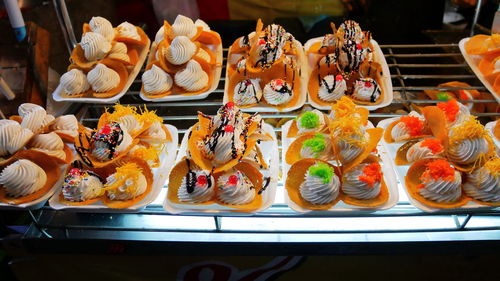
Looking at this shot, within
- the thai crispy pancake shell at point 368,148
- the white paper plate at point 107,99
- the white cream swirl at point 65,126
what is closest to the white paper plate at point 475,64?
the thai crispy pancake shell at point 368,148

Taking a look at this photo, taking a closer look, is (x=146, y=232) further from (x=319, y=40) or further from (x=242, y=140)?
(x=319, y=40)

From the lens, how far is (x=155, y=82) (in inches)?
105

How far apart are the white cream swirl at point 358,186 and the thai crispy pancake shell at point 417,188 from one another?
179mm

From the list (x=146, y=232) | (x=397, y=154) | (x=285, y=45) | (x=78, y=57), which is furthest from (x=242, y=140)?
(x=78, y=57)

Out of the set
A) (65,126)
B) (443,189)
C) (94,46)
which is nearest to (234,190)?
(443,189)

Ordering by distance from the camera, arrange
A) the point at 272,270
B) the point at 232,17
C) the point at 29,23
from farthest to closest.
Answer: the point at 232,17
the point at 29,23
the point at 272,270

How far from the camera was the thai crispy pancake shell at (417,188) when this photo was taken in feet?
6.42

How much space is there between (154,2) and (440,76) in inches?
94.0

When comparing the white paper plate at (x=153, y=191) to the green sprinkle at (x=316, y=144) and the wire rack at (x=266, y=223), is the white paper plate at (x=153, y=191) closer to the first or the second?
the wire rack at (x=266, y=223)

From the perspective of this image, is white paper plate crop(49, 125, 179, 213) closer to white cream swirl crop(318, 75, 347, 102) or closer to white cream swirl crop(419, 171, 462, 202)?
white cream swirl crop(318, 75, 347, 102)

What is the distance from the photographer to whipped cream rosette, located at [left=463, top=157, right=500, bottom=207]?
195cm

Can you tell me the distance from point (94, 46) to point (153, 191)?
1.19 meters

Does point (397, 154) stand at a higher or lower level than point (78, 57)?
lower

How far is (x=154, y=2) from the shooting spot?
3678 mm
